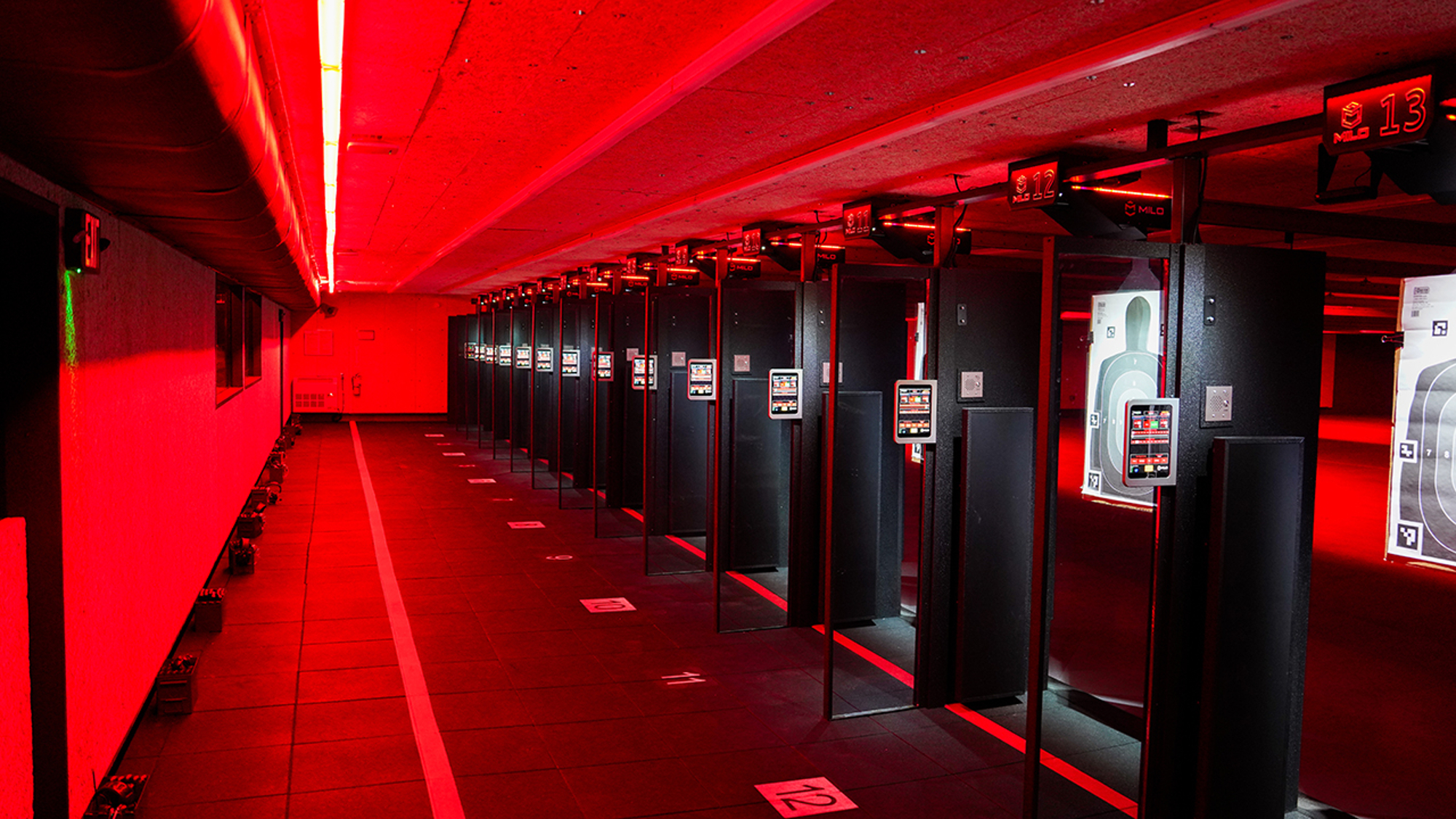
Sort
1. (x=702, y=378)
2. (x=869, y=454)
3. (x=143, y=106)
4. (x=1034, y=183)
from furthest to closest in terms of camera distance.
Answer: (x=702, y=378) → (x=869, y=454) → (x=1034, y=183) → (x=143, y=106)

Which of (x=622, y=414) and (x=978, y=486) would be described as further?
(x=622, y=414)

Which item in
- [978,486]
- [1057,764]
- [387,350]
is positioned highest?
[387,350]

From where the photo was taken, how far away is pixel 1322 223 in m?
4.86

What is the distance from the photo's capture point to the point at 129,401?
4.93 metres

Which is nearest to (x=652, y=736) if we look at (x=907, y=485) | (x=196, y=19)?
(x=196, y=19)

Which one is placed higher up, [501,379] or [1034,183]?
[1034,183]

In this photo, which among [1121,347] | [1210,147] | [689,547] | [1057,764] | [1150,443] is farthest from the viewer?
[689,547]

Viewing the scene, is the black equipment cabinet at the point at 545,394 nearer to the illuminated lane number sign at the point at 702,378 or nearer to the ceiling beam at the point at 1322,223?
the illuminated lane number sign at the point at 702,378

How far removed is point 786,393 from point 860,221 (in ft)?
4.49

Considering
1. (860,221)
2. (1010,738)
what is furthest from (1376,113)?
(860,221)

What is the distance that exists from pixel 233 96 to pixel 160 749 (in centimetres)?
392

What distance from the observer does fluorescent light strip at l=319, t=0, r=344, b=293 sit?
348cm

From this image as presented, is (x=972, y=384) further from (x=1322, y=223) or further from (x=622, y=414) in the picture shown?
(x=622, y=414)

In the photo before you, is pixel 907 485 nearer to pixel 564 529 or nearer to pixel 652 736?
pixel 564 529
